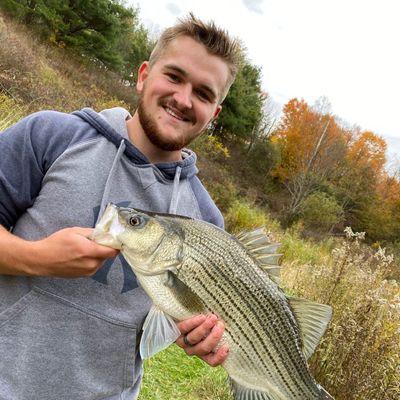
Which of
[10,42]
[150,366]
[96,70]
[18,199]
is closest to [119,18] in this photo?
[96,70]

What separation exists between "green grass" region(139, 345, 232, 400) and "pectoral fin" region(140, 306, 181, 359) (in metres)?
2.60

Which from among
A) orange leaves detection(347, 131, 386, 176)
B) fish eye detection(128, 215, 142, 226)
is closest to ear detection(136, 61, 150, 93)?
fish eye detection(128, 215, 142, 226)

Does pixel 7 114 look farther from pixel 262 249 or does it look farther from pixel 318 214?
pixel 318 214

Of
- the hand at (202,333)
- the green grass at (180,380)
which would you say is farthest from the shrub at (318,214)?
the hand at (202,333)

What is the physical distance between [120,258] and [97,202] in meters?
0.24

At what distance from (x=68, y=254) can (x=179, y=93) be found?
3.07 feet

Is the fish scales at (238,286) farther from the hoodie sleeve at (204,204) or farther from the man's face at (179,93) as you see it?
the man's face at (179,93)

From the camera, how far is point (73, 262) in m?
1.33

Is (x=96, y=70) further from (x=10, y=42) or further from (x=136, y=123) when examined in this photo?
(x=136, y=123)

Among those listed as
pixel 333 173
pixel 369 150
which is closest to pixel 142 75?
pixel 333 173

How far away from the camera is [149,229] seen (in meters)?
1.62

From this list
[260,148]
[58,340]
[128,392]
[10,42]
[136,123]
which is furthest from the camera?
[260,148]

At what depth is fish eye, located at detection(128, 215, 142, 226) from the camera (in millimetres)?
1562

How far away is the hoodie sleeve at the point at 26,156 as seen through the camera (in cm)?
154
